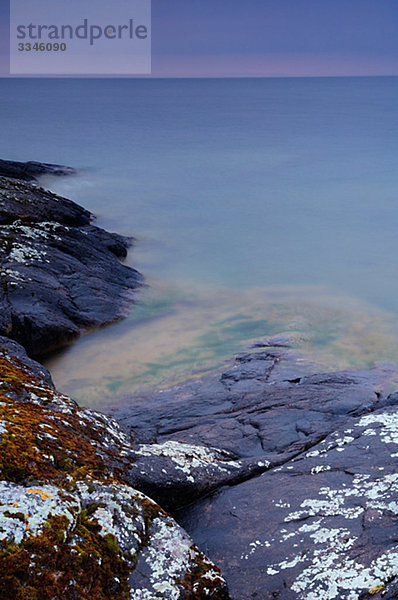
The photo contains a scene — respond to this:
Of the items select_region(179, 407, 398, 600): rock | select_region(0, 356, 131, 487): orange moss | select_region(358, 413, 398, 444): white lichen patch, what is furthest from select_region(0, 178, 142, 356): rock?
select_region(358, 413, 398, 444): white lichen patch

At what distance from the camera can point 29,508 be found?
7.95 feet

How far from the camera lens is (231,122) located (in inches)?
1753

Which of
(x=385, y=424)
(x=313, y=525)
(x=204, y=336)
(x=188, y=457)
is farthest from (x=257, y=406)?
(x=204, y=336)

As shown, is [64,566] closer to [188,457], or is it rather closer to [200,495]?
[200,495]

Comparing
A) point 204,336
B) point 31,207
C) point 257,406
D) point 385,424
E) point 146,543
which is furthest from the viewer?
point 31,207

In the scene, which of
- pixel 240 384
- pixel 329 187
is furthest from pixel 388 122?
pixel 240 384

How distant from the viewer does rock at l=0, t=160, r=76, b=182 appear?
19509 millimetres

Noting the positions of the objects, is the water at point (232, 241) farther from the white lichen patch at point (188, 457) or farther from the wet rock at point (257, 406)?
the white lichen patch at point (188, 457)

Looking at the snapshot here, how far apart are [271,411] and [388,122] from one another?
42.8 meters

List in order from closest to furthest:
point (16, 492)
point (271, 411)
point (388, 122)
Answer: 1. point (16, 492)
2. point (271, 411)
3. point (388, 122)

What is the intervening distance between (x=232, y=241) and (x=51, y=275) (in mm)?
6422

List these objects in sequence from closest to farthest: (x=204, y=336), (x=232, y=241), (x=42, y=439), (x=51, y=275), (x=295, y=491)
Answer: (x=42, y=439), (x=295, y=491), (x=204, y=336), (x=51, y=275), (x=232, y=241)

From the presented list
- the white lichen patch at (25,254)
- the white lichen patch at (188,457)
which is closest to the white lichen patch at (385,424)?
the white lichen patch at (188,457)

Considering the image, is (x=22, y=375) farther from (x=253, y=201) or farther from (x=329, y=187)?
(x=329, y=187)
